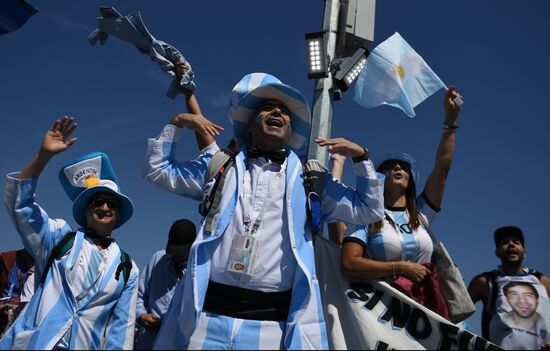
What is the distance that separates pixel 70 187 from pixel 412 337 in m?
2.76

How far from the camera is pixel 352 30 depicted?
5594 mm

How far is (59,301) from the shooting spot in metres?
2.76

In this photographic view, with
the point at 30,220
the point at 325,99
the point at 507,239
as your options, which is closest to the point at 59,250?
the point at 30,220

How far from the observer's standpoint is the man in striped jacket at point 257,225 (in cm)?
231

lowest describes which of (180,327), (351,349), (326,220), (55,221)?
(351,349)

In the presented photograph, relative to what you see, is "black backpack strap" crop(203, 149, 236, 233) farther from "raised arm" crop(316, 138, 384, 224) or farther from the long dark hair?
the long dark hair

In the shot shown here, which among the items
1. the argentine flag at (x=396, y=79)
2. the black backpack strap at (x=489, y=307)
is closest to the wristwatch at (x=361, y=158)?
the black backpack strap at (x=489, y=307)

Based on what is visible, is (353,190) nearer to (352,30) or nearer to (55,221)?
(55,221)

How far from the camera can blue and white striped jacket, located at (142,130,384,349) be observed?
7.52ft

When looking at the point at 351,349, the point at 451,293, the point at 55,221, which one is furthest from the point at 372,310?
the point at 55,221

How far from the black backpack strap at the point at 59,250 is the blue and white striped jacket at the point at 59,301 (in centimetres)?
3

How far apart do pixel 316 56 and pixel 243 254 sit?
3321 millimetres

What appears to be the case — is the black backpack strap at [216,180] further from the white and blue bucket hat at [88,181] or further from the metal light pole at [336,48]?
the metal light pole at [336,48]

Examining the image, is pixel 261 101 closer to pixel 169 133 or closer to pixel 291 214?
pixel 169 133
